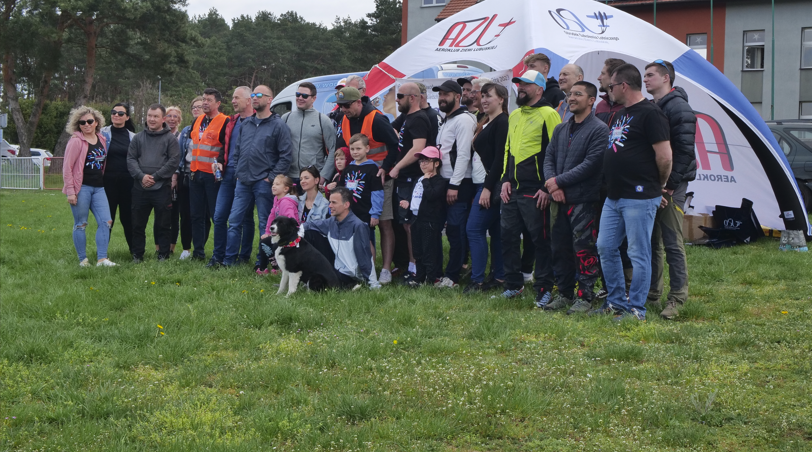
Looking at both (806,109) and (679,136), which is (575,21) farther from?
(806,109)

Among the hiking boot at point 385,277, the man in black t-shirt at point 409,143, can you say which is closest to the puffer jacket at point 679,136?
the man in black t-shirt at point 409,143

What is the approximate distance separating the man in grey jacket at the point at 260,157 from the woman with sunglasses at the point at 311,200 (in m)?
0.54

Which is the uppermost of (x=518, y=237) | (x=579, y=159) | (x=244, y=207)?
(x=579, y=159)

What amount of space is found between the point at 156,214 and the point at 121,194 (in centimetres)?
61

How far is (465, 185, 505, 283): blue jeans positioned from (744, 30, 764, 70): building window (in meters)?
25.7

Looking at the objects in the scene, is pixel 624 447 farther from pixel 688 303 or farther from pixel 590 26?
pixel 590 26

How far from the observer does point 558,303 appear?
6.59m

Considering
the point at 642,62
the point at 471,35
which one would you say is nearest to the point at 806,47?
the point at 642,62

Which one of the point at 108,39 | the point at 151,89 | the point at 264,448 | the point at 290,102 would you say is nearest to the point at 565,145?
Result: the point at 264,448

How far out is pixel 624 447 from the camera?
11.5 ft

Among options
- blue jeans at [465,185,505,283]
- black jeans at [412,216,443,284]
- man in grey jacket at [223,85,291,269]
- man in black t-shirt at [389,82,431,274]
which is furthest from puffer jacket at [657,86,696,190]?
man in grey jacket at [223,85,291,269]

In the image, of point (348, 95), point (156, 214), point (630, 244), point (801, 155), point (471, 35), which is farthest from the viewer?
point (801, 155)

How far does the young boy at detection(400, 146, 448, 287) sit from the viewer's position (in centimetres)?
749

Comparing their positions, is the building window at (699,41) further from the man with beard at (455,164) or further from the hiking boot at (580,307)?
the hiking boot at (580,307)
